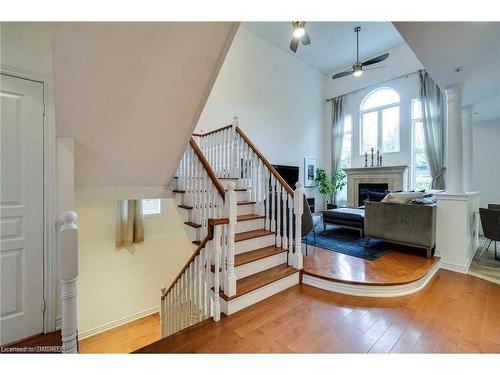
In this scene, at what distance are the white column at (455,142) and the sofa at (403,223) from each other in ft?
1.43

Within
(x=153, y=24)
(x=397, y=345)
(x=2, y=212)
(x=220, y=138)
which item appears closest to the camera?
(x=153, y=24)

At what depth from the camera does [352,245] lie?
373cm

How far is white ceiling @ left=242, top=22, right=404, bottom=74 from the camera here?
561 cm

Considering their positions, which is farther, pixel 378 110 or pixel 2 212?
pixel 378 110

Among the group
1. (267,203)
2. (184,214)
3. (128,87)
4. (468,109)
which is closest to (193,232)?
(184,214)

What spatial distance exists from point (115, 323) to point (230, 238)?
334 cm

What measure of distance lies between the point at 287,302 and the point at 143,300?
3.15 m

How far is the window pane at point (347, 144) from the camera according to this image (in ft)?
24.7

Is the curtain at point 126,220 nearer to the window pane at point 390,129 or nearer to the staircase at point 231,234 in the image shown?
the staircase at point 231,234

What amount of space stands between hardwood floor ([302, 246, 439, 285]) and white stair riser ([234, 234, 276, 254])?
0.56m

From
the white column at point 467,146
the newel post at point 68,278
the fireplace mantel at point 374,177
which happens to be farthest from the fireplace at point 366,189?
the newel post at point 68,278

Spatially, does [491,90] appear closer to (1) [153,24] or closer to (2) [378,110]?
(2) [378,110]

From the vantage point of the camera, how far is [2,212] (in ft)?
5.91

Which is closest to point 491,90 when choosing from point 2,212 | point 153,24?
point 153,24
